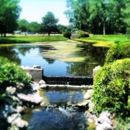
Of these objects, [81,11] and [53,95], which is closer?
[53,95]

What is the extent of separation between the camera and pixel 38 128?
36.6 feet

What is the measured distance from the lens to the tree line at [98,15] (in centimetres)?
8750

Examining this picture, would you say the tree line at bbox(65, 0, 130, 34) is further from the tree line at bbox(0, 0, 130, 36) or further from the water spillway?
the water spillway

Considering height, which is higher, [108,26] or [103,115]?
[108,26]

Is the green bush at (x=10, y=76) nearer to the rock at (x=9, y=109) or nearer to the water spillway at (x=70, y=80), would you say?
the rock at (x=9, y=109)

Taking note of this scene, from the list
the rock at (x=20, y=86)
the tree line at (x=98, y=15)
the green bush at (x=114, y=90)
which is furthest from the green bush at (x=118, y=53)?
the tree line at (x=98, y=15)

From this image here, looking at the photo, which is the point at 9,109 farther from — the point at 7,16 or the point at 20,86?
the point at 7,16

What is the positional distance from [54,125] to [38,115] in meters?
1.51

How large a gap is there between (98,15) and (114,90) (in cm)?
8067

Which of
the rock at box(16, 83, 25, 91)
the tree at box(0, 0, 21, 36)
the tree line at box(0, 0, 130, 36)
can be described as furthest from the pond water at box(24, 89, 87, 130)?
the tree line at box(0, 0, 130, 36)

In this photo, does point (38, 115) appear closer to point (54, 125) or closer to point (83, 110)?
point (54, 125)

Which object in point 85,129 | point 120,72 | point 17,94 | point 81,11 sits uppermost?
point 81,11

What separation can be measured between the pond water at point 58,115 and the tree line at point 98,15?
237 feet

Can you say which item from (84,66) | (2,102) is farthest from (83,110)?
(84,66)
